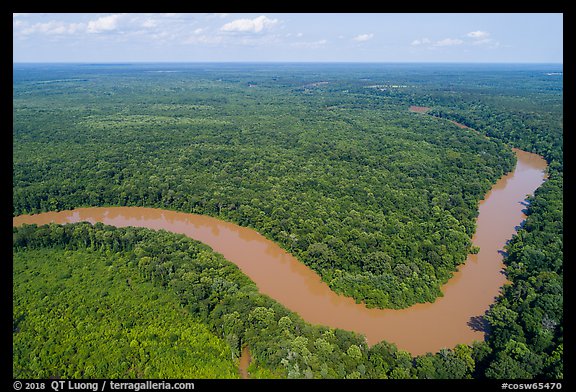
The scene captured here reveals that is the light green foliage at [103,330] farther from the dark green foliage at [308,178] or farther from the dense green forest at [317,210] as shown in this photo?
the dark green foliage at [308,178]

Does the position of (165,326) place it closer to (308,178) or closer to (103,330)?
(103,330)

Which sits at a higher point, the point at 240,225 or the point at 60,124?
the point at 60,124

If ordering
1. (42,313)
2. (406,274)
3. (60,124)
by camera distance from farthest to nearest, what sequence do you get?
1. (60,124)
2. (406,274)
3. (42,313)

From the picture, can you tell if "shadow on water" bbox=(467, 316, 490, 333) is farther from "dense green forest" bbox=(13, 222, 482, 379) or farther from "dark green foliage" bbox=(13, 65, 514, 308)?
"dense green forest" bbox=(13, 222, 482, 379)

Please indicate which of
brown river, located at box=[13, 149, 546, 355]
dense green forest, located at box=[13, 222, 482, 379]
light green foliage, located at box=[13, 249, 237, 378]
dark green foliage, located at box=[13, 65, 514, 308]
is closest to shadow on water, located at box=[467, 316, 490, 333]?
brown river, located at box=[13, 149, 546, 355]
